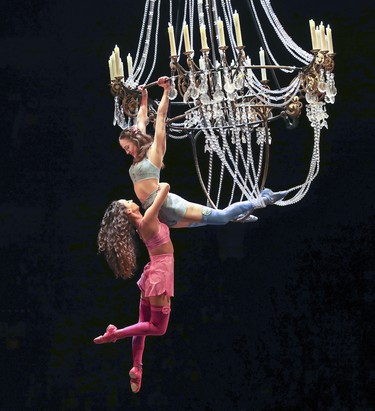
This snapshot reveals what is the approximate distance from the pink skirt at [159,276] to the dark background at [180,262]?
1.88 m

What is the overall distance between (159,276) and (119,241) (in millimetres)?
232

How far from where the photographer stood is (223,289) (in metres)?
7.02

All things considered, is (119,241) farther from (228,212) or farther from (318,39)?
(318,39)

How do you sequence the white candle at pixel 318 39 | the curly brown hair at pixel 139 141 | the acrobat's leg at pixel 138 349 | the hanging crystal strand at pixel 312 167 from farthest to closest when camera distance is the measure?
the acrobat's leg at pixel 138 349 < the curly brown hair at pixel 139 141 < the hanging crystal strand at pixel 312 167 < the white candle at pixel 318 39

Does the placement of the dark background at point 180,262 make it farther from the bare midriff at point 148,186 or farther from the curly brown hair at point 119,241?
the bare midriff at point 148,186

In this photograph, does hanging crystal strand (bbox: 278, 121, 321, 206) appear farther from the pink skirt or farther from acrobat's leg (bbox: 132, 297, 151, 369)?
acrobat's leg (bbox: 132, 297, 151, 369)

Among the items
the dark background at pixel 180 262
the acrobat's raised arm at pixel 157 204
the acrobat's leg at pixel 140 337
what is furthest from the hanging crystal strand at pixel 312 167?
the dark background at pixel 180 262

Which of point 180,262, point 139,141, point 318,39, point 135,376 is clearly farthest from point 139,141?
point 180,262

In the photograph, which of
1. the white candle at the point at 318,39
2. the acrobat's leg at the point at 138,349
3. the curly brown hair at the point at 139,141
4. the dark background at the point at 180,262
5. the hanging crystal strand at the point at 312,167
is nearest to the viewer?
the white candle at the point at 318,39

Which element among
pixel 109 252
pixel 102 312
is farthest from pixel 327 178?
pixel 109 252

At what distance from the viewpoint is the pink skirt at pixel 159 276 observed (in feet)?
16.8

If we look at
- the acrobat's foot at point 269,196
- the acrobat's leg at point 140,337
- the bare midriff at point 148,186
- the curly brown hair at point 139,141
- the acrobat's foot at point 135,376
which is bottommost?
the acrobat's foot at point 135,376

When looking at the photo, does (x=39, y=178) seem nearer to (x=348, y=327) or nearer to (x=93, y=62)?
(x=93, y=62)

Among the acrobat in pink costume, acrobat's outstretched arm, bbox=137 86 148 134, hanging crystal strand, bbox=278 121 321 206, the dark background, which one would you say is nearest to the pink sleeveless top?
the acrobat in pink costume
